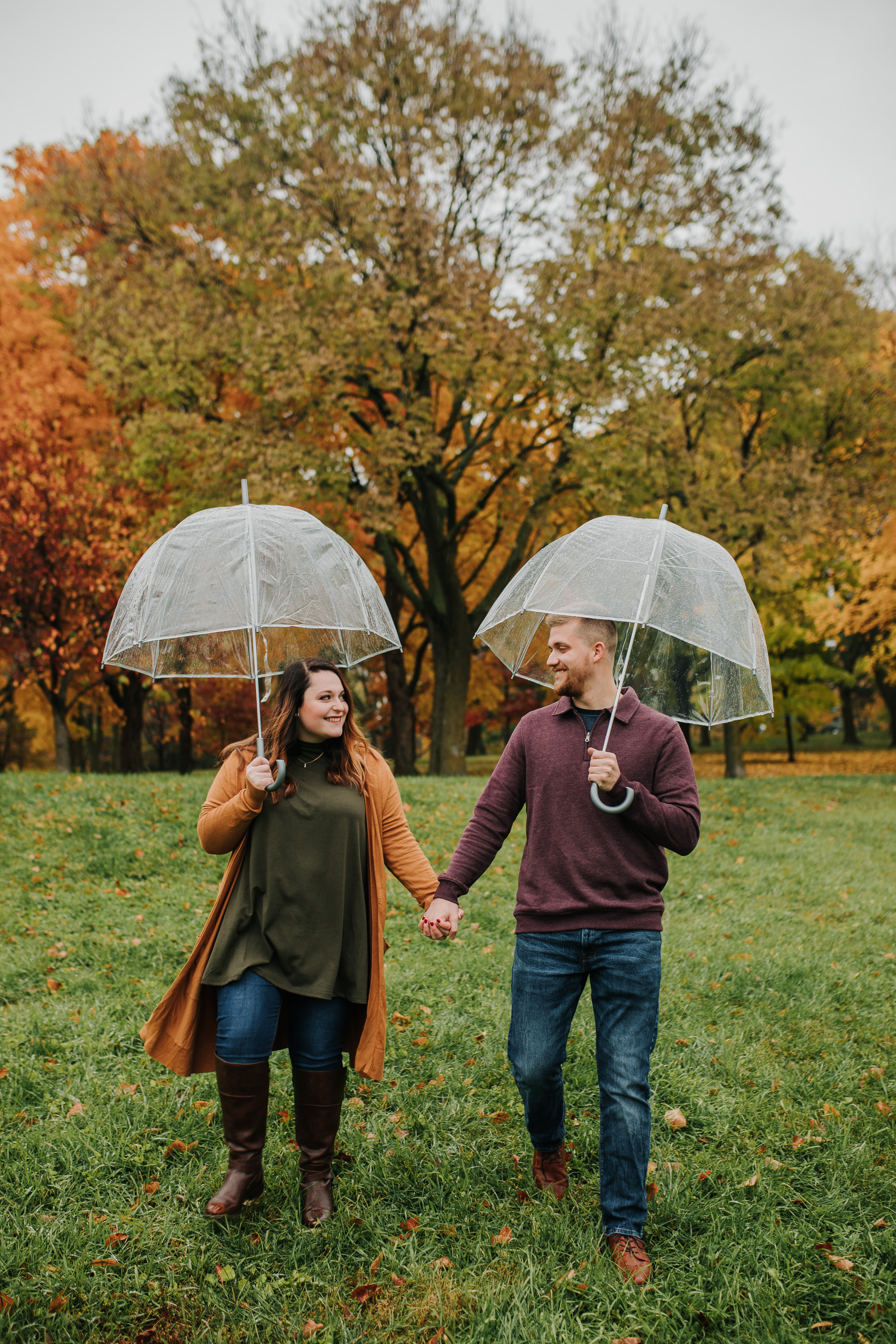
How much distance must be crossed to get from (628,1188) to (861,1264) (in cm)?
90

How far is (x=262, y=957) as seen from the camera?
3.26 meters

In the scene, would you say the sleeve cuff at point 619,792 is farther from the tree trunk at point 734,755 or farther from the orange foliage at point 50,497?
the tree trunk at point 734,755

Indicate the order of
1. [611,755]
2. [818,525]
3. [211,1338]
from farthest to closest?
[818,525] → [611,755] → [211,1338]

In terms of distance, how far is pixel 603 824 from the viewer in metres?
3.15

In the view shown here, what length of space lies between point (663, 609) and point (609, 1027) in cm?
148

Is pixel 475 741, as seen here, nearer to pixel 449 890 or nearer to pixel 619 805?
pixel 449 890

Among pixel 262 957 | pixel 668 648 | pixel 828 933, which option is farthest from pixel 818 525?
pixel 262 957

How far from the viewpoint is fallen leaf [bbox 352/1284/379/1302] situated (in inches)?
118

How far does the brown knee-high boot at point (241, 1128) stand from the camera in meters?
3.26

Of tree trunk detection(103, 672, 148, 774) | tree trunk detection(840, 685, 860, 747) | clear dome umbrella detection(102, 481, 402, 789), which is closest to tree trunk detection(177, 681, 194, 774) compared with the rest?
tree trunk detection(103, 672, 148, 774)

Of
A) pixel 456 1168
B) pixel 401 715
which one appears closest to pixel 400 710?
pixel 401 715

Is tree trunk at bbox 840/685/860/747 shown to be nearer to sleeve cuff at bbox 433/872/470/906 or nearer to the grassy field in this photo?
the grassy field

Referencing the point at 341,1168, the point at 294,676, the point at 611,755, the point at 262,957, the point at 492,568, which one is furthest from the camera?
the point at 492,568

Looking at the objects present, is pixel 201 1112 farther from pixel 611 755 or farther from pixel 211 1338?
pixel 611 755
